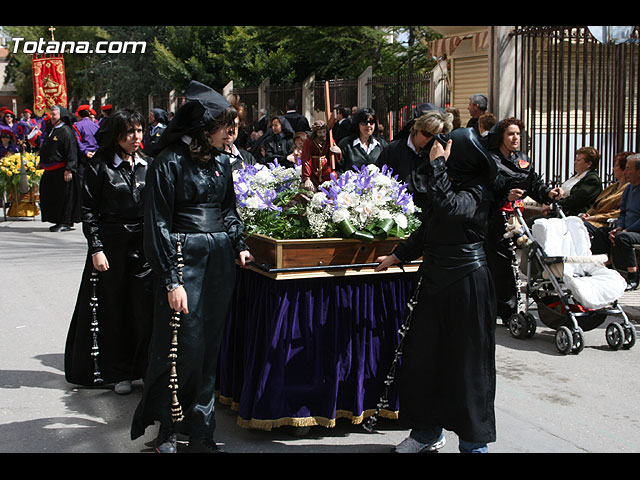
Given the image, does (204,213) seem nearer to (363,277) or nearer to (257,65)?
(363,277)

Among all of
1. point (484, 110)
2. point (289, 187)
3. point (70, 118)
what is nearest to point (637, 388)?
point (289, 187)

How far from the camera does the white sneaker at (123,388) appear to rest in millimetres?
5836

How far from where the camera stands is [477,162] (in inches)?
172

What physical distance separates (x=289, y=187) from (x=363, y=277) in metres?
1.03

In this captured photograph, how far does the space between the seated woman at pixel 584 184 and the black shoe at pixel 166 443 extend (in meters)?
6.08

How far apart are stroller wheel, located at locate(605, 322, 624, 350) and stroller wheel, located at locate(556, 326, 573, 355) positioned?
43 cm

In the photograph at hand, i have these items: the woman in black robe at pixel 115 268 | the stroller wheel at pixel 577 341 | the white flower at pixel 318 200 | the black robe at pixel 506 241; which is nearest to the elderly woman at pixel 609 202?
the black robe at pixel 506 241

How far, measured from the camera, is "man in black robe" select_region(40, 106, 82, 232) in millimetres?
13430

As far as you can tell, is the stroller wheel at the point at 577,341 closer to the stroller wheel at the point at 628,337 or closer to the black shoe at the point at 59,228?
the stroller wheel at the point at 628,337

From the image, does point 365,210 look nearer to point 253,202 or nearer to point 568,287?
point 253,202

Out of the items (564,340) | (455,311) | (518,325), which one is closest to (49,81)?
(518,325)

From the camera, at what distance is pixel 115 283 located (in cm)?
569

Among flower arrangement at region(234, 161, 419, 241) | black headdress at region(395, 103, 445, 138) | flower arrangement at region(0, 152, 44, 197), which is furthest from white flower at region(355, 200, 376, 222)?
flower arrangement at region(0, 152, 44, 197)

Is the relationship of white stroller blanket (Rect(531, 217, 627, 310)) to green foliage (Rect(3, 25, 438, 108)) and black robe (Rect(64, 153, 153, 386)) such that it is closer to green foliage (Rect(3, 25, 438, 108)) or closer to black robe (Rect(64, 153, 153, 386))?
black robe (Rect(64, 153, 153, 386))
